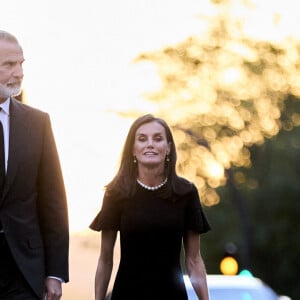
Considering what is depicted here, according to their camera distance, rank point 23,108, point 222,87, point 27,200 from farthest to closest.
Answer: point 222,87 < point 23,108 < point 27,200

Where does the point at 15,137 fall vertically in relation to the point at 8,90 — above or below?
below

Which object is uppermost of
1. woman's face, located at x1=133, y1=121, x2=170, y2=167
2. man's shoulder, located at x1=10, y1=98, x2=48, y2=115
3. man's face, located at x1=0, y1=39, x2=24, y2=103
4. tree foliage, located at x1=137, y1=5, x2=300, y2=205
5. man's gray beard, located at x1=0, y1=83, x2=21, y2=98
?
man's face, located at x1=0, y1=39, x2=24, y2=103

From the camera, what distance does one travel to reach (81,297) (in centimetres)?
9125

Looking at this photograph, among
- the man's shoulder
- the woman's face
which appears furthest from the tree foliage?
the man's shoulder

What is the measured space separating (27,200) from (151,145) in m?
1.74

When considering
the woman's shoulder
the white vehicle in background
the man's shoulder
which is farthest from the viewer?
the white vehicle in background

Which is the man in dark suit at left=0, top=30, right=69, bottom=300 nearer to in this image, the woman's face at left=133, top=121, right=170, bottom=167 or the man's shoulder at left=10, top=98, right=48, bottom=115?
the man's shoulder at left=10, top=98, right=48, bottom=115

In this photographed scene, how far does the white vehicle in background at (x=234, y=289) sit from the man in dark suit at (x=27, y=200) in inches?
183

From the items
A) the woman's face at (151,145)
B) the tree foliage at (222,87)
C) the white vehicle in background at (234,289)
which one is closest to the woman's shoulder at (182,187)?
the woman's face at (151,145)

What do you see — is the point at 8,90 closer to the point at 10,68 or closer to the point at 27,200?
the point at 10,68

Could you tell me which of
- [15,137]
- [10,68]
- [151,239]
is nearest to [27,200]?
[15,137]

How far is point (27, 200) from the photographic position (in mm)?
8484

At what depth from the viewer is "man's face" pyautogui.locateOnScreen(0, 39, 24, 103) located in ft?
27.5

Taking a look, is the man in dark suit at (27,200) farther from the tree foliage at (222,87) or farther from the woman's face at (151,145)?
the tree foliage at (222,87)
